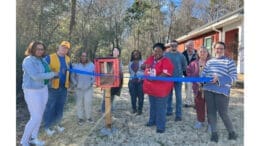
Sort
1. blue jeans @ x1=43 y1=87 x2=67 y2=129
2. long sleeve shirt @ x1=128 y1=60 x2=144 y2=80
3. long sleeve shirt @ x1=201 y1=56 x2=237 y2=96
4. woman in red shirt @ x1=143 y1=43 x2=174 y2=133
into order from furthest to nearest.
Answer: long sleeve shirt @ x1=128 y1=60 x2=144 y2=80 < blue jeans @ x1=43 y1=87 x2=67 y2=129 < woman in red shirt @ x1=143 y1=43 x2=174 y2=133 < long sleeve shirt @ x1=201 y1=56 x2=237 y2=96

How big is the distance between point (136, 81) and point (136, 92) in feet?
0.40

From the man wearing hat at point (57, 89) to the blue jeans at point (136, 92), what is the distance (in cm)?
70

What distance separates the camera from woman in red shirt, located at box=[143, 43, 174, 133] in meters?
2.77

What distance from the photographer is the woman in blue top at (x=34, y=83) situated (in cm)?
245

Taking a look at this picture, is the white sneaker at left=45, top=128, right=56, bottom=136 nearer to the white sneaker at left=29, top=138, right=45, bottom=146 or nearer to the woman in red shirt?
the white sneaker at left=29, top=138, right=45, bottom=146

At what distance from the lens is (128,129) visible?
3025 millimetres

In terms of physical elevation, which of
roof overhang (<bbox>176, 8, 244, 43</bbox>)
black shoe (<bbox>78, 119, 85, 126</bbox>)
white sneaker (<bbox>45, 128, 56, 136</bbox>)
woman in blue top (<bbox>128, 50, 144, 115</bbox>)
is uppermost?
roof overhang (<bbox>176, 8, 244, 43</bbox>)

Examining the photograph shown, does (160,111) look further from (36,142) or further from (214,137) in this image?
(36,142)

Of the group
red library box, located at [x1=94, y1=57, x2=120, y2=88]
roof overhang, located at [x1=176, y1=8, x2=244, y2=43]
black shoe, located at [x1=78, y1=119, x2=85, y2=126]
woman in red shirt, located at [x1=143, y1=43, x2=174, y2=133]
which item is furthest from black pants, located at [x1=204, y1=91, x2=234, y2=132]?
black shoe, located at [x1=78, y1=119, x2=85, y2=126]

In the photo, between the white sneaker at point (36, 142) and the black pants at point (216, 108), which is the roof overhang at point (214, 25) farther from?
the white sneaker at point (36, 142)

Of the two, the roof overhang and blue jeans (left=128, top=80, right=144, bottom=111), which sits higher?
the roof overhang

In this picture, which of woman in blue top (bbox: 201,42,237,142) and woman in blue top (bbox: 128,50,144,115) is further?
woman in blue top (bbox: 128,50,144,115)
